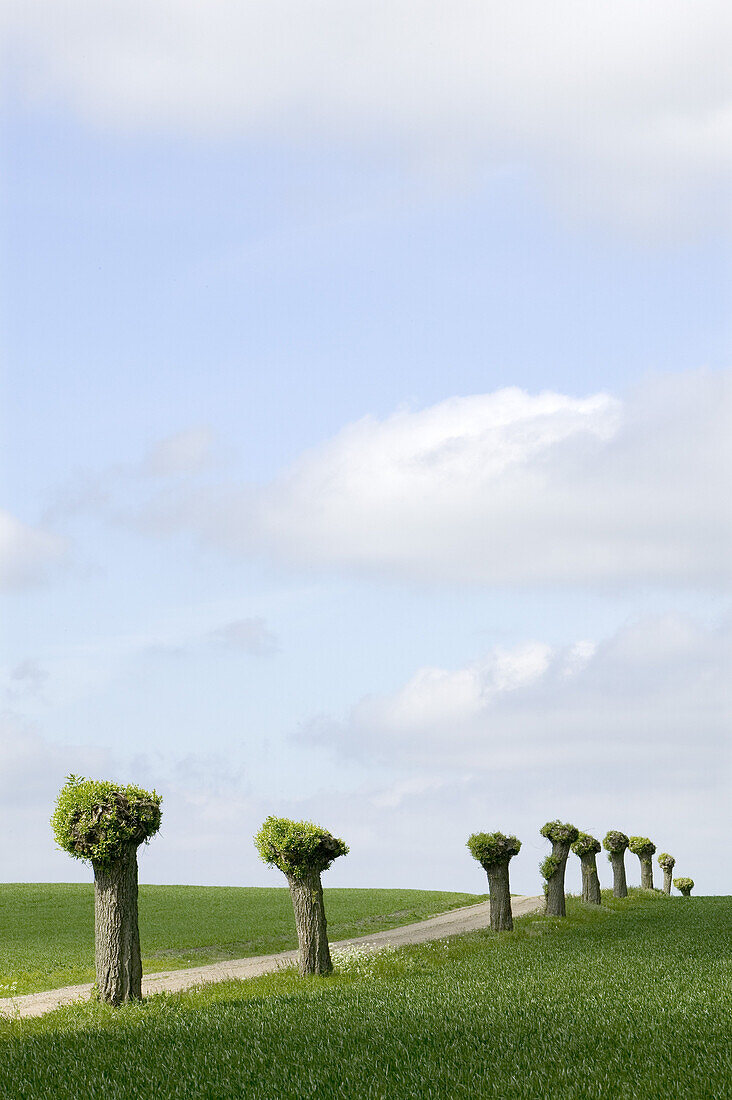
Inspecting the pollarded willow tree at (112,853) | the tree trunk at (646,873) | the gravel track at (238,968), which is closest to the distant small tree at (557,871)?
the gravel track at (238,968)

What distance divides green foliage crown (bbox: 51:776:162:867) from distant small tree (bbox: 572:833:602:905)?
34.4 meters

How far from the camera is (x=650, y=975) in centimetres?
2255

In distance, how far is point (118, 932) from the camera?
2202 centimetres

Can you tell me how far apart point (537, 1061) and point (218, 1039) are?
566 cm

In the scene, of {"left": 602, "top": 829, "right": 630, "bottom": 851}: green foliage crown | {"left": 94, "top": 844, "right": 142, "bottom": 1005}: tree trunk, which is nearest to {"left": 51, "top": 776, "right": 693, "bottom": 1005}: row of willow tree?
{"left": 94, "top": 844, "right": 142, "bottom": 1005}: tree trunk

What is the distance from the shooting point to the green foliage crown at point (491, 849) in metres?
38.2

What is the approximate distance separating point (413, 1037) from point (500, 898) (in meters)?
23.7

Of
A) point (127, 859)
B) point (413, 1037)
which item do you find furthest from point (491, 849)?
point (413, 1037)

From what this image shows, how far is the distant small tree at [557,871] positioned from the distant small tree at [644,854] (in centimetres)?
2672

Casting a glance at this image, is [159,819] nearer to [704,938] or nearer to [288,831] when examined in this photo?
[288,831]

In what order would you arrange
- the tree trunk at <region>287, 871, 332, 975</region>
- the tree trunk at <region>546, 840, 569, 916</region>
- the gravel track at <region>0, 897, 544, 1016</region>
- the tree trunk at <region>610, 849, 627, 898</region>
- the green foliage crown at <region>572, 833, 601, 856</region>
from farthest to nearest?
1. the tree trunk at <region>610, 849, 627, 898</region>
2. the green foliage crown at <region>572, 833, 601, 856</region>
3. the tree trunk at <region>546, 840, 569, 916</region>
4. the tree trunk at <region>287, 871, 332, 975</region>
5. the gravel track at <region>0, 897, 544, 1016</region>

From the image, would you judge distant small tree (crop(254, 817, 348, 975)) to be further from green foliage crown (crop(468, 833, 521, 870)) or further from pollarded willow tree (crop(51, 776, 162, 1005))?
green foliage crown (crop(468, 833, 521, 870))

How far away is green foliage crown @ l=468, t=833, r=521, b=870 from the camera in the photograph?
38.2 m

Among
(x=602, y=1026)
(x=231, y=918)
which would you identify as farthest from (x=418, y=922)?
(x=602, y=1026)
